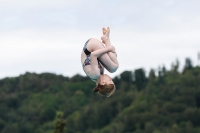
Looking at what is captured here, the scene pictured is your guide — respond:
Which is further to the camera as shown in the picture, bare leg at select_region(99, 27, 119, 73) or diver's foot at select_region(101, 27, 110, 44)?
diver's foot at select_region(101, 27, 110, 44)

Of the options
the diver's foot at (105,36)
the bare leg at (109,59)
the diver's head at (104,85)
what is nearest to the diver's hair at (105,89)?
the diver's head at (104,85)

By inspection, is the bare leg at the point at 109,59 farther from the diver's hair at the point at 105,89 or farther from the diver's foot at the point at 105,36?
the diver's hair at the point at 105,89

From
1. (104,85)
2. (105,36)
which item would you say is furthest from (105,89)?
(105,36)

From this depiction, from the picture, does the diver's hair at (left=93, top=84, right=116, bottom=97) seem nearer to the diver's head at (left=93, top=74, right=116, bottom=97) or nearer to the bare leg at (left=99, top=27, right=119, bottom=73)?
the diver's head at (left=93, top=74, right=116, bottom=97)

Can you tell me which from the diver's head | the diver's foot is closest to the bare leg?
the diver's foot

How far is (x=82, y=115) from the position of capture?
187250 millimetres

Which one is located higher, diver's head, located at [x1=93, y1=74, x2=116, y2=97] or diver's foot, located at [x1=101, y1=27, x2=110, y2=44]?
diver's foot, located at [x1=101, y1=27, x2=110, y2=44]

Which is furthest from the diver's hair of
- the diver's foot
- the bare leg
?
the diver's foot

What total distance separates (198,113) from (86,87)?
4178 centimetres

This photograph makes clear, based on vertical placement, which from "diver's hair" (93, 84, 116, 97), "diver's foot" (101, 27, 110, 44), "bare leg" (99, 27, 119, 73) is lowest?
"diver's hair" (93, 84, 116, 97)

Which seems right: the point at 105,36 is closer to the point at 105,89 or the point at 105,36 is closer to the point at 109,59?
the point at 109,59

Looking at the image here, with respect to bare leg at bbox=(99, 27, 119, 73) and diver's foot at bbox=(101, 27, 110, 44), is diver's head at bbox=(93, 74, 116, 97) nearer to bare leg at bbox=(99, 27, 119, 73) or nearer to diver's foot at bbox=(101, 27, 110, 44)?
bare leg at bbox=(99, 27, 119, 73)

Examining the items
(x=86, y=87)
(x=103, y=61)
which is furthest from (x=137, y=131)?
(x=103, y=61)

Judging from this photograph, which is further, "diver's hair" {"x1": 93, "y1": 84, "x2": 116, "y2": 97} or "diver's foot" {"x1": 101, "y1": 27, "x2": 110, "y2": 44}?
"diver's foot" {"x1": 101, "y1": 27, "x2": 110, "y2": 44}
